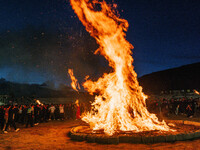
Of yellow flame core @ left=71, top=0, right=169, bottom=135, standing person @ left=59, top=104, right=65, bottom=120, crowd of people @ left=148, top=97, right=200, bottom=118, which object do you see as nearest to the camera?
yellow flame core @ left=71, top=0, right=169, bottom=135

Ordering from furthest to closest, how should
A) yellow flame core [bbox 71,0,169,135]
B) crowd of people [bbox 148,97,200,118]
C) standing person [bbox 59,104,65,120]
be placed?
1. crowd of people [bbox 148,97,200,118]
2. standing person [bbox 59,104,65,120]
3. yellow flame core [bbox 71,0,169,135]

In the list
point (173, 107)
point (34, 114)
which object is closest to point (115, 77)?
point (34, 114)

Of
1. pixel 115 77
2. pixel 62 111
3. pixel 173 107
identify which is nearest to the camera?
pixel 115 77

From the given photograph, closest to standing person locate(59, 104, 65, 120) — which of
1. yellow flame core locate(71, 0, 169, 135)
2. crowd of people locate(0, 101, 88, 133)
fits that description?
crowd of people locate(0, 101, 88, 133)

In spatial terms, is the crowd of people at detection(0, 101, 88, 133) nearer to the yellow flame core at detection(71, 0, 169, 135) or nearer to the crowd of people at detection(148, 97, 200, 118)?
the yellow flame core at detection(71, 0, 169, 135)

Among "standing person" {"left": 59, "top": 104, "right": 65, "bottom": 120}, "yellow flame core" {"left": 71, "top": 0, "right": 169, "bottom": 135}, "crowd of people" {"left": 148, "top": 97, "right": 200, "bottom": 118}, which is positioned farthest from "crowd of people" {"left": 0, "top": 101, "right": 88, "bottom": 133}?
"crowd of people" {"left": 148, "top": 97, "right": 200, "bottom": 118}

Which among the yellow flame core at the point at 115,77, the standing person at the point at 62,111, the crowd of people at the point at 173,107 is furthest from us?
the crowd of people at the point at 173,107

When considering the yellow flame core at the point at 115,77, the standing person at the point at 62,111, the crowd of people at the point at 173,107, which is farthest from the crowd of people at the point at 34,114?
the crowd of people at the point at 173,107

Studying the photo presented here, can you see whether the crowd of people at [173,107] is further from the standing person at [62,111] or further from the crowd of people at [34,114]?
the standing person at [62,111]

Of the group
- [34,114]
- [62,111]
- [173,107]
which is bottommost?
[34,114]

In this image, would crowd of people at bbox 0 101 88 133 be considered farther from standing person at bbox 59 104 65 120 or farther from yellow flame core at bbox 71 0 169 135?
yellow flame core at bbox 71 0 169 135

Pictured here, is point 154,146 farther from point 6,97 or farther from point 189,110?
point 6,97

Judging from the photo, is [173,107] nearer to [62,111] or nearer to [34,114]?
[62,111]

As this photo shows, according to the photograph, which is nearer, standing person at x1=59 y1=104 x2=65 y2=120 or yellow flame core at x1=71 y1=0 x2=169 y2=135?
yellow flame core at x1=71 y1=0 x2=169 y2=135
